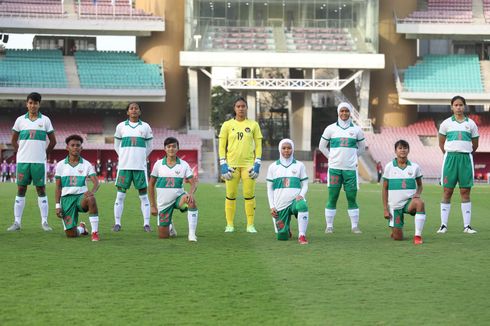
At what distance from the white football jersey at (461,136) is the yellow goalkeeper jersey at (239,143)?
115 inches

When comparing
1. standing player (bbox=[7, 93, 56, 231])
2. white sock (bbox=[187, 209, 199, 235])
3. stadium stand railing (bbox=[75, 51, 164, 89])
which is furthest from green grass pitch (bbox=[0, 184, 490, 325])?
stadium stand railing (bbox=[75, 51, 164, 89])

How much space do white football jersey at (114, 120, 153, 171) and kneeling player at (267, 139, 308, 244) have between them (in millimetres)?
2395

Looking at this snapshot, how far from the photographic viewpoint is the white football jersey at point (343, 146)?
1538 centimetres

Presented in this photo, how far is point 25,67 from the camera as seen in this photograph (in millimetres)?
55500

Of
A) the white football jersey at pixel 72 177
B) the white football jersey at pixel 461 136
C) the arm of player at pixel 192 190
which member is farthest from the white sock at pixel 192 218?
the white football jersey at pixel 461 136

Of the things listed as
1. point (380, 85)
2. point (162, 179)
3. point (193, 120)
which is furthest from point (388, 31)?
point (162, 179)

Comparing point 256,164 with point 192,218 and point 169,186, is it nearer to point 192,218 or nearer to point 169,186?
point 169,186

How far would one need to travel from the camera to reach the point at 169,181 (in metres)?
14.0

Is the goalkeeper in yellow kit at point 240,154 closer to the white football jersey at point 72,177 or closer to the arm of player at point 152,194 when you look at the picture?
the arm of player at point 152,194

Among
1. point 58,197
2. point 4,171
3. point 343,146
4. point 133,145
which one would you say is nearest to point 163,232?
point 58,197

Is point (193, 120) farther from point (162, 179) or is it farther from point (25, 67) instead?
point (162, 179)

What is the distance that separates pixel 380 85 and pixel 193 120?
10958mm

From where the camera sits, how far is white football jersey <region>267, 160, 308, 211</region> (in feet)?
45.0

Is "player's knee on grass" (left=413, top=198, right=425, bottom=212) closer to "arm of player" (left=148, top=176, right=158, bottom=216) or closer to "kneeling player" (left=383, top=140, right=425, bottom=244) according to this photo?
"kneeling player" (left=383, top=140, right=425, bottom=244)
